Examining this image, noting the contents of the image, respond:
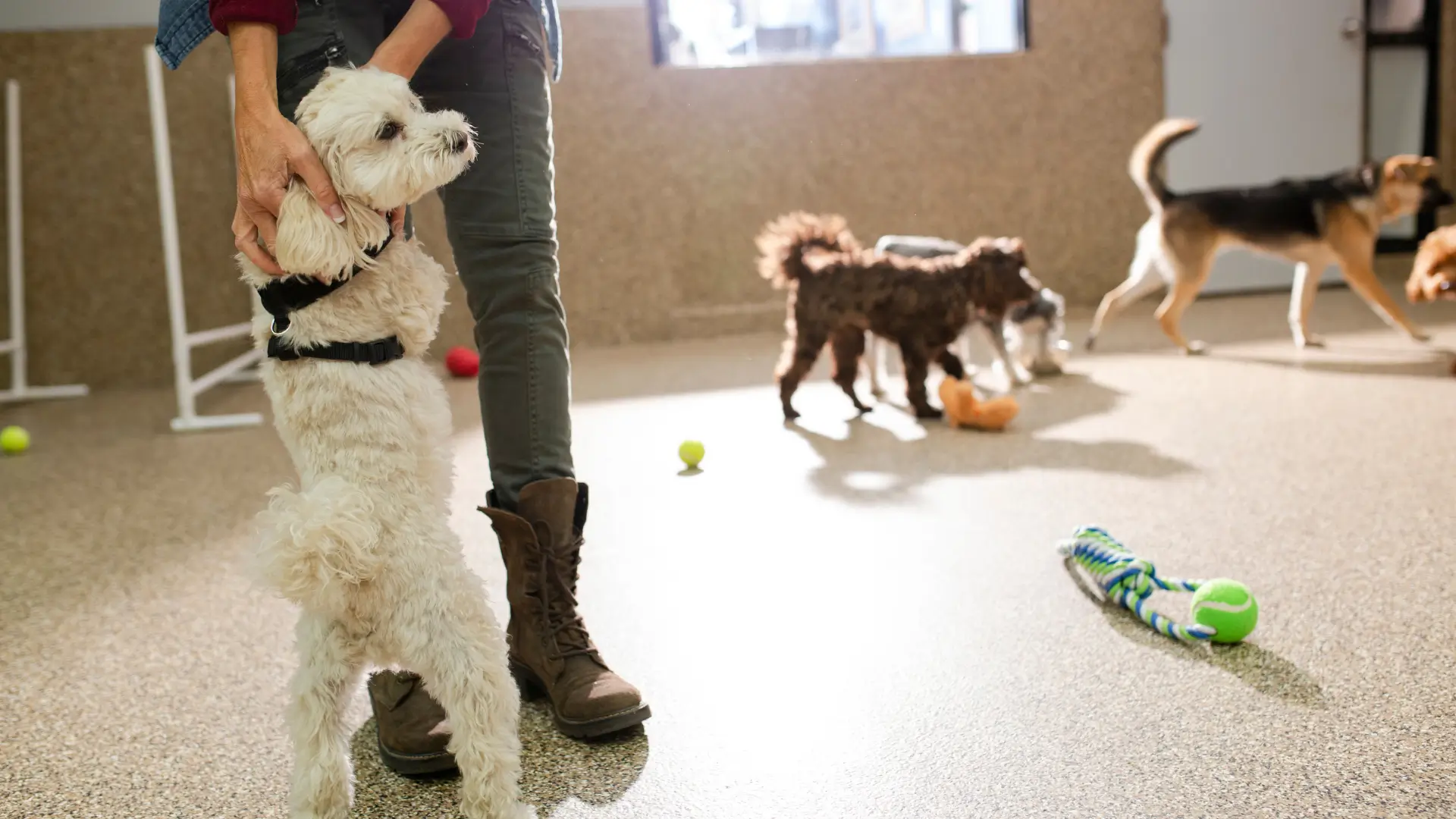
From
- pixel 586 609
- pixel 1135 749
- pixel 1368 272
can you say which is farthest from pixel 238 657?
pixel 1368 272

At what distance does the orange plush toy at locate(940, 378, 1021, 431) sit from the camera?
2.74m

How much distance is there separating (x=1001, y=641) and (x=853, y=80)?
4055 millimetres

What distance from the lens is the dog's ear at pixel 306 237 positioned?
881mm

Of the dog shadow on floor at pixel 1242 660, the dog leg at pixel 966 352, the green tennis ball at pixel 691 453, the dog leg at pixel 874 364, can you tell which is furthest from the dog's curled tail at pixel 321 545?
the dog leg at pixel 966 352

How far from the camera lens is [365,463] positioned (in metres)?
0.93

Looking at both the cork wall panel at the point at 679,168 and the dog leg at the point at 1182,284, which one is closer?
the dog leg at the point at 1182,284

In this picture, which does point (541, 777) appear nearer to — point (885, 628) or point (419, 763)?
point (419, 763)

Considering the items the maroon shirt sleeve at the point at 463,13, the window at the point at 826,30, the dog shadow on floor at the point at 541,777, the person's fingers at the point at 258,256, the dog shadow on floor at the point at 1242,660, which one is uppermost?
the window at the point at 826,30

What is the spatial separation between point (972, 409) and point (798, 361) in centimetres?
51

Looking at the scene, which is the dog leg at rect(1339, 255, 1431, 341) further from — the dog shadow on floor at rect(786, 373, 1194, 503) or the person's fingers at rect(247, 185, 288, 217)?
the person's fingers at rect(247, 185, 288, 217)

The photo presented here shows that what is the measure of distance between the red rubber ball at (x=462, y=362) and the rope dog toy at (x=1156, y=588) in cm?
286

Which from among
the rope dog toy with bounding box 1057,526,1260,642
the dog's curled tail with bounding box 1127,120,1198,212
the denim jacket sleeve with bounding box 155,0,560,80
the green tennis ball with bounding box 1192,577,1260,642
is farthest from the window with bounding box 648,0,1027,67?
the green tennis ball with bounding box 1192,577,1260,642

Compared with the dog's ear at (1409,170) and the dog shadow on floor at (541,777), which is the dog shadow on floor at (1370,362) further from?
the dog shadow on floor at (541,777)

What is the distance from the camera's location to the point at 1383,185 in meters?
3.77
